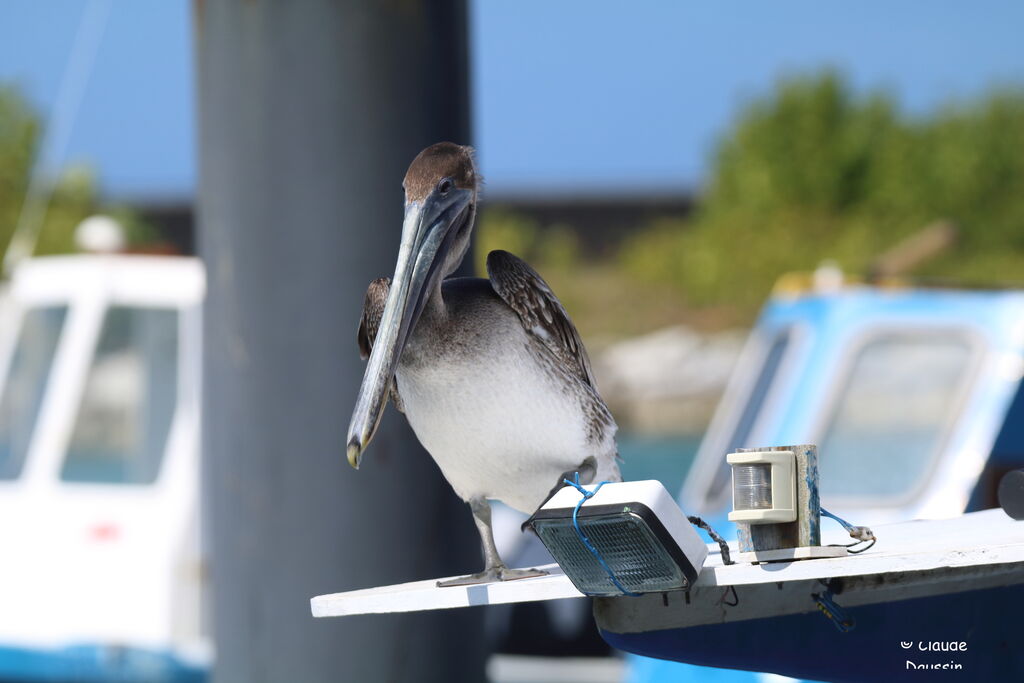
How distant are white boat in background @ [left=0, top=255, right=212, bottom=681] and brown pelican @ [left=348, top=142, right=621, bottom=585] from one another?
15.3ft

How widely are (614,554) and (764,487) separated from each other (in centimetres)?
25

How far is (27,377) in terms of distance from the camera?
7.45 metres

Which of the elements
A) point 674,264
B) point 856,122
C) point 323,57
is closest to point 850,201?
point 856,122

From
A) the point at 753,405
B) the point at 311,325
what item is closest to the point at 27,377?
the point at 753,405

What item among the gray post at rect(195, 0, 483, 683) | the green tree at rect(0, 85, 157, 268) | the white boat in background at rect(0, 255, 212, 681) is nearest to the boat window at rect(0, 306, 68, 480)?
the white boat in background at rect(0, 255, 212, 681)

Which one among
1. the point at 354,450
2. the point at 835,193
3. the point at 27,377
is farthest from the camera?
the point at 835,193

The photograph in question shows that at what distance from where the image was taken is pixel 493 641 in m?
7.16

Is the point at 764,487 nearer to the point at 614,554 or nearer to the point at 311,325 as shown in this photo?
the point at 614,554

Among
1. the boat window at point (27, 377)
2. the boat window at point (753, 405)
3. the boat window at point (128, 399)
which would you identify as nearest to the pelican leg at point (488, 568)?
the boat window at point (753, 405)

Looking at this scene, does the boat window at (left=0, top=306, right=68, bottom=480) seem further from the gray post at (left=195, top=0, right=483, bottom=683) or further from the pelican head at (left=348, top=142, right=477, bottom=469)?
the pelican head at (left=348, top=142, right=477, bottom=469)

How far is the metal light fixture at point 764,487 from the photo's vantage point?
1.89 m

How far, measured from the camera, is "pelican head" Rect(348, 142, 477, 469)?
5.89 ft

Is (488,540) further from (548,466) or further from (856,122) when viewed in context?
(856,122)

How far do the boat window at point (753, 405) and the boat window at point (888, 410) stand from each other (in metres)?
0.32
